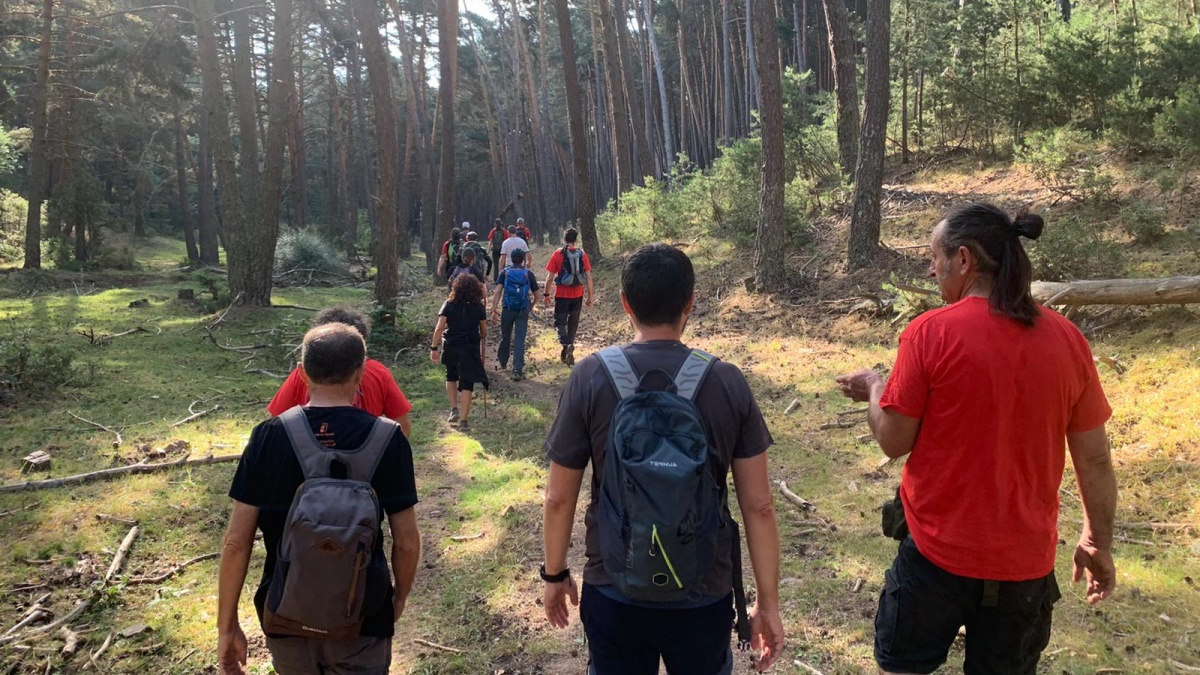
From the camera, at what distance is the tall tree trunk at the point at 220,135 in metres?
12.6

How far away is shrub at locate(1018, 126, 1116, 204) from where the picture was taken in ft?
32.8

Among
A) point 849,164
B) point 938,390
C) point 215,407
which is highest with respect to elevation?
point 849,164

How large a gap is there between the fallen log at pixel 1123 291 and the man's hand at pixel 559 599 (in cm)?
671

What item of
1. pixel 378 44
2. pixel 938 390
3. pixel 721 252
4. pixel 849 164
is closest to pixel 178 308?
pixel 378 44

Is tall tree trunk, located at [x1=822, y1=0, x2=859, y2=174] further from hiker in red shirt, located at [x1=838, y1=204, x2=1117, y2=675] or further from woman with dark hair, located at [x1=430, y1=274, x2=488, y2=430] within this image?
hiker in red shirt, located at [x1=838, y1=204, x2=1117, y2=675]

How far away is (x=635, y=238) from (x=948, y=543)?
17.5 m

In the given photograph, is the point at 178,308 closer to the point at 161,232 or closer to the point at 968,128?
the point at 968,128

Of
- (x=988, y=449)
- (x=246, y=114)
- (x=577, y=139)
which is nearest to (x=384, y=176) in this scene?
(x=246, y=114)

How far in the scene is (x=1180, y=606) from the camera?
12.4 feet

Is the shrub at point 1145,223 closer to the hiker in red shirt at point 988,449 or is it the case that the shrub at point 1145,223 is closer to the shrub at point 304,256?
the hiker in red shirt at point 988,449

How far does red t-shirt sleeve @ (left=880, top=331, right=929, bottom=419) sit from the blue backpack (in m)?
7.71

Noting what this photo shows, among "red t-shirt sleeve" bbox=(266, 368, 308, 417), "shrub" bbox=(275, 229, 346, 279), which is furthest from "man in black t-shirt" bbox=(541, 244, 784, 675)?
"shrub" bbox=(275, 229, 346, 279)

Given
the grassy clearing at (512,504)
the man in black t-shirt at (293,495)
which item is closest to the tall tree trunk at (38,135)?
the grassy clearing at (512,504)

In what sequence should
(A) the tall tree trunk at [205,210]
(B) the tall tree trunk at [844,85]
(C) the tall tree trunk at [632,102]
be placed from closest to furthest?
(B) the tall tree trunk at [844,85] < (C) the tall tree trunk at [632,102] < (A) the tall tree trunk at [205,210]
